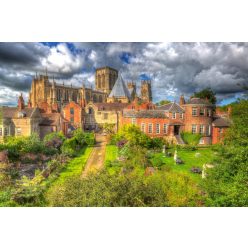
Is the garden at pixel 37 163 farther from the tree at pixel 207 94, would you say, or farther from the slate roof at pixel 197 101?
the tree at pixel 207 94

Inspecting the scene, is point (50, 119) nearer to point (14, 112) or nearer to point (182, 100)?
point (14, 112)

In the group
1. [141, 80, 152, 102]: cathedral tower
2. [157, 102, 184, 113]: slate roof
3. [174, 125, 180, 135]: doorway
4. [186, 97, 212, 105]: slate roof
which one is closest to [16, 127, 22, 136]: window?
[141, 80, 152, 102]: cathedral tower

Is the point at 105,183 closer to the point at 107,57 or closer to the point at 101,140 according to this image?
the point at 101,140

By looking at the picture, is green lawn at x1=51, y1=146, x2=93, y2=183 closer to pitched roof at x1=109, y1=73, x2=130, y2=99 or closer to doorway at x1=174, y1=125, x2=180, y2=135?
pitched roof at x1=109, y1=73, x2=130, y2=99

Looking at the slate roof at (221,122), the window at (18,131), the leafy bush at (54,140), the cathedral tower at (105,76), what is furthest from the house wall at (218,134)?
the window at (18,131)

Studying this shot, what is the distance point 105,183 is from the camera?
503cm

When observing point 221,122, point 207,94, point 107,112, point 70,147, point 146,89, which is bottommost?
point 70,147

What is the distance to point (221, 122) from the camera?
6.49 metres

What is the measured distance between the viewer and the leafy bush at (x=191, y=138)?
677 cm

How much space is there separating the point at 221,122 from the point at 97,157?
13.8 feet

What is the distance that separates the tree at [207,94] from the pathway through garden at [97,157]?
11.4 ft

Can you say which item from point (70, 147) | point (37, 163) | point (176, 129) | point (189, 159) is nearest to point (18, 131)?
point (37, 163)

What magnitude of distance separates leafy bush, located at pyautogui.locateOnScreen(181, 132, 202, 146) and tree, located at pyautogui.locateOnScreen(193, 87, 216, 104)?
48.7 inches
